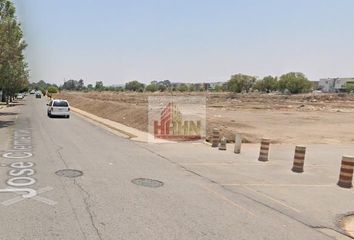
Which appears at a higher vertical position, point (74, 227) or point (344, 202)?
point (74, 227)

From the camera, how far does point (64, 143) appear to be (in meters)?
16.8

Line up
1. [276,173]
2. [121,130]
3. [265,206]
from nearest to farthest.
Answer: [265,206]
[276,173]
[121,130]

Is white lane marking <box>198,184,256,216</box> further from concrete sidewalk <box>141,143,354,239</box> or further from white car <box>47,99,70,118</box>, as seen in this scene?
white car <box>47,99,70,118</box>

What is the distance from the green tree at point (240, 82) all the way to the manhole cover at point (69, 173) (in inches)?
6520

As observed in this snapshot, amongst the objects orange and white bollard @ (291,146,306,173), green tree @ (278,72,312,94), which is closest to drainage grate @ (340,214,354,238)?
orange and white bollard @ (291,146,306,173)

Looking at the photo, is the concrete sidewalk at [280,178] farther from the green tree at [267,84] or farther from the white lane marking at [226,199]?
the green tree at [267,84]

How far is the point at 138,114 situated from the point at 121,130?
5747 millimetres

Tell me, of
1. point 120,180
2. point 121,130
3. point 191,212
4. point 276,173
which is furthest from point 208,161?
point 121,130

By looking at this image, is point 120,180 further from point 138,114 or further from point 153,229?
point 138,114

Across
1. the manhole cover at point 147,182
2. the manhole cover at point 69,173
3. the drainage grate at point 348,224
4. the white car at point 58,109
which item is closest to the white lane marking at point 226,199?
the manhole cover at point 147,182

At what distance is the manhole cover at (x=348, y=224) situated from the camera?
23.4 ft

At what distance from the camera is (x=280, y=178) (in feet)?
39.0

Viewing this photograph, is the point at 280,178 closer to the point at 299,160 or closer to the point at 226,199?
the point at 299,160

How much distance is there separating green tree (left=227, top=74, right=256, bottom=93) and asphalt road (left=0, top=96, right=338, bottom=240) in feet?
538
